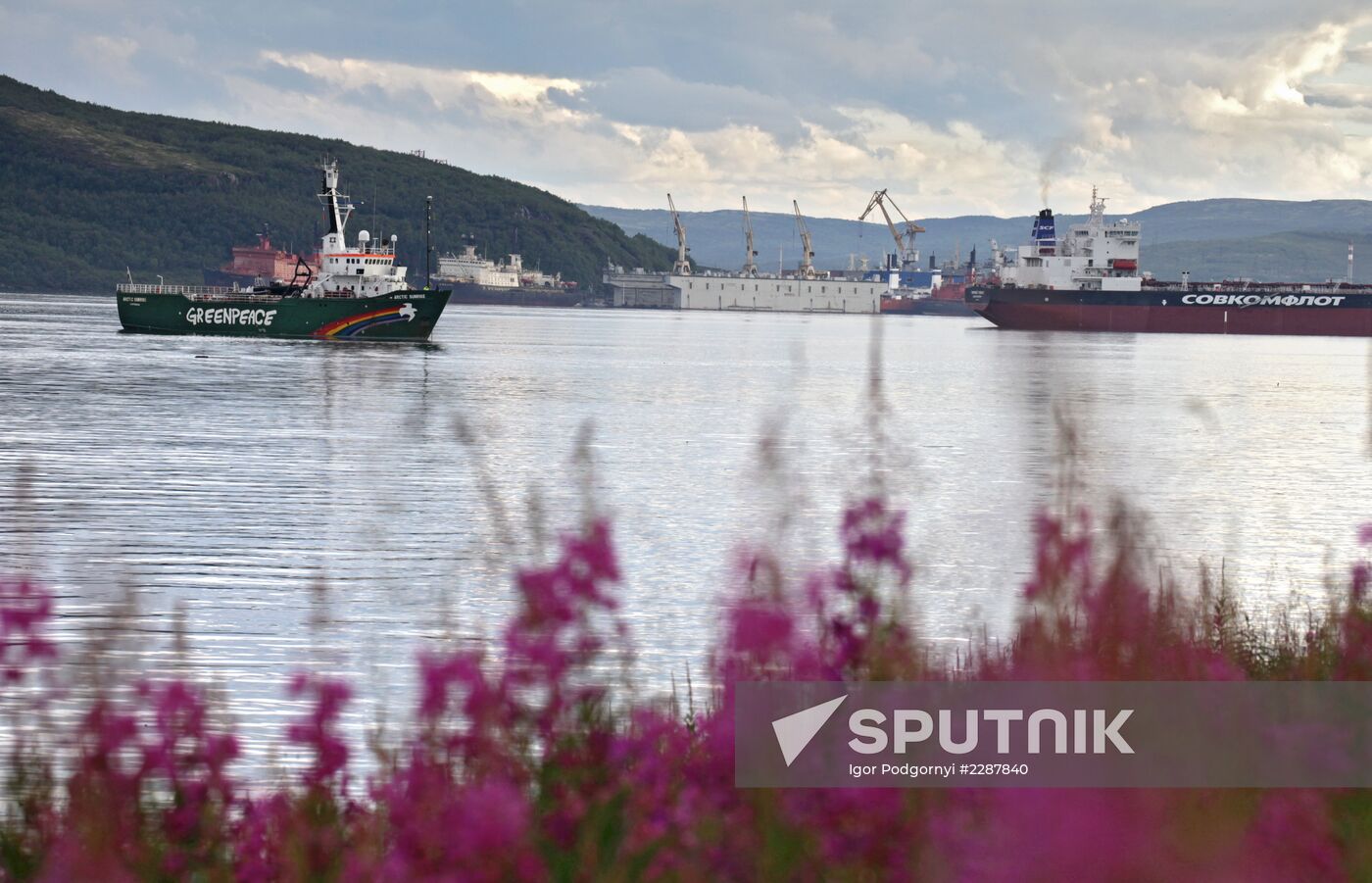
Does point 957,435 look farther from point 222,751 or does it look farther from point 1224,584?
point 222,751

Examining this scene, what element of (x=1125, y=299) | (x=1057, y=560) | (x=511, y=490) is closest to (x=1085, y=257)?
(x=1125, y=299)

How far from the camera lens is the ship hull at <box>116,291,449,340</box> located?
218 ft

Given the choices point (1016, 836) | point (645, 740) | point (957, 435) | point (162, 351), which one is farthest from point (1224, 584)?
point (162, 351)

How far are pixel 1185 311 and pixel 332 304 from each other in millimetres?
64235

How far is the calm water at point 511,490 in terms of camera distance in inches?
382

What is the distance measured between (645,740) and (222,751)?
1.20 m

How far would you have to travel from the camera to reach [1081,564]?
5441mm

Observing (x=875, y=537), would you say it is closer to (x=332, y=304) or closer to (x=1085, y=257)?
(x=332, y=304)

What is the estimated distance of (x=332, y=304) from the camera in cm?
6625

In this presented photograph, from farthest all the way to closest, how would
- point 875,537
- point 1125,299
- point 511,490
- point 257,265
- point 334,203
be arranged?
1. point 257,265
2. point 1125,299
3. point 334,203
4. point 511,490
5. point 875,537

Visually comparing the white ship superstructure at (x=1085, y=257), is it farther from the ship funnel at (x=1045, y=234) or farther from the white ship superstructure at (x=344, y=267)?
the white ship superstructure at (x=344, y=267)

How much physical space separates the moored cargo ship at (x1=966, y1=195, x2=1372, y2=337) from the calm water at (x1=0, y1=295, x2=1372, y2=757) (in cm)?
6118

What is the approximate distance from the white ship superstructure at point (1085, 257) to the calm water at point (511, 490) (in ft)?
201

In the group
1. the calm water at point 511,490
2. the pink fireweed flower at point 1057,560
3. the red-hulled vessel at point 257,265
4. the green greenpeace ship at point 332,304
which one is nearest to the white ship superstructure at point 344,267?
the green greenpeace ship at point 332,304
